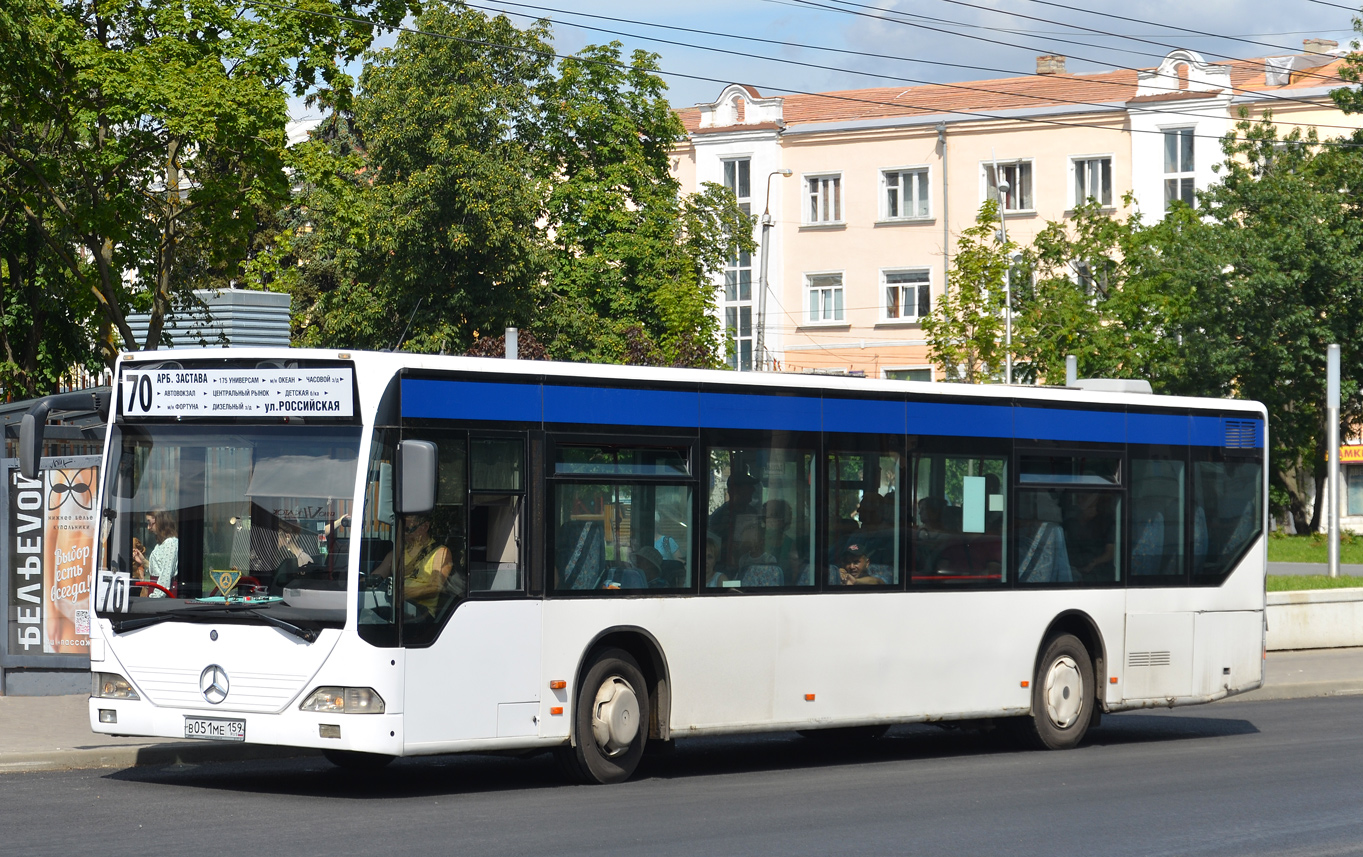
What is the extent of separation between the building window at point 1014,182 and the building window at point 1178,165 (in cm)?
483

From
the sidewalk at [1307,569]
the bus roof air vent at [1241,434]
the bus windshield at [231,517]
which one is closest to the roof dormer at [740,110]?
the sidewalk at [1307,569]

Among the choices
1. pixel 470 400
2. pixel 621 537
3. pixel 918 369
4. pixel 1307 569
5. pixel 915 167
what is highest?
pixel 915 167

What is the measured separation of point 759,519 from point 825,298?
5886 centimetres

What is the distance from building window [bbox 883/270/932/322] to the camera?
69.9 metres

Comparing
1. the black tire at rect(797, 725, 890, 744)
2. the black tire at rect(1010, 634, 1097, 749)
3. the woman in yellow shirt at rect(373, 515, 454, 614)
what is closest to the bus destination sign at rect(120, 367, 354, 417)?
the woman in yellow shirt at rect(373, 515, 454, 614)

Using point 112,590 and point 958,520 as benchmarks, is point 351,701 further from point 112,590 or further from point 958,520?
point 958,520

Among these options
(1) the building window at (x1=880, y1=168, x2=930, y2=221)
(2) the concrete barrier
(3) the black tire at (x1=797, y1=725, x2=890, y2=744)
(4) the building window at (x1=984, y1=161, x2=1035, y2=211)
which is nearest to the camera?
(3) the black tire at (x1=797, y1=725, x2=890, y2=744)

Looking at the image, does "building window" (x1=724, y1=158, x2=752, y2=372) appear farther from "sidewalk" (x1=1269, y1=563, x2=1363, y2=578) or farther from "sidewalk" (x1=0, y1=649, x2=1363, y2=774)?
"sidewalk" (x1=0, y1=649, x2=1363, y2=774)

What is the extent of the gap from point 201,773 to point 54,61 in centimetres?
1088

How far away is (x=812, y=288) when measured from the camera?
71.8 m

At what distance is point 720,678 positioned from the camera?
12844 millimetres

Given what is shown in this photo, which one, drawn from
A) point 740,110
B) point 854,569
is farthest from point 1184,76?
point 854,569

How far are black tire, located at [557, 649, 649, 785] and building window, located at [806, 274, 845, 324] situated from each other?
195ft

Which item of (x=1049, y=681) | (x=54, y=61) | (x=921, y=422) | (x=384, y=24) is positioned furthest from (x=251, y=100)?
(x=1049, y=681)
